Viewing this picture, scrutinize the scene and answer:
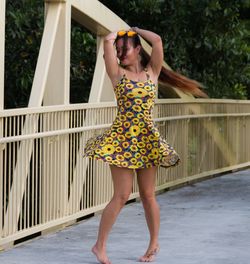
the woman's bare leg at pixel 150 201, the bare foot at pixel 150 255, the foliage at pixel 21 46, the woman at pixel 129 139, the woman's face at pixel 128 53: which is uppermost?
the foliage at pixel 21 46

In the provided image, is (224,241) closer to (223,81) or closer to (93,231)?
(93,231)

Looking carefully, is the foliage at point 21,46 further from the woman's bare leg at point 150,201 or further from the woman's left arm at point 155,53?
the woman's bare leg at point 150,201

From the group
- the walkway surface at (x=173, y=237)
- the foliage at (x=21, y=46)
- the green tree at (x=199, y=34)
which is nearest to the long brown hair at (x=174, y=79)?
the walkway surface at (x=173, y=237)

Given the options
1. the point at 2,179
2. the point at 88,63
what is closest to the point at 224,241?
the point at 2,179

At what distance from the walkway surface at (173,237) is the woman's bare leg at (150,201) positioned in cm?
10

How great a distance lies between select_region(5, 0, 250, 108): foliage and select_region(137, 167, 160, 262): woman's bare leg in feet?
15.0

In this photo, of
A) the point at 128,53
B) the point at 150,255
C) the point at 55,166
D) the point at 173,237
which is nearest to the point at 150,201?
the point at 150,255

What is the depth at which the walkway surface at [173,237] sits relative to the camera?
7.35 m

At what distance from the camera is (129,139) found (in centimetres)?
698

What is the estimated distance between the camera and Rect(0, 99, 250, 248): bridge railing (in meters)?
7.73

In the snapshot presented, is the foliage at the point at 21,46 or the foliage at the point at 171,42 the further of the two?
the foliage at the point at 171,42

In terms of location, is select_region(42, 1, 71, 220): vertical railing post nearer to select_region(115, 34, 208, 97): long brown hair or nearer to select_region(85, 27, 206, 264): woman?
select_region(115, 34, 208, 97): long brown hair

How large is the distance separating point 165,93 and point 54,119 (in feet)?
18.4

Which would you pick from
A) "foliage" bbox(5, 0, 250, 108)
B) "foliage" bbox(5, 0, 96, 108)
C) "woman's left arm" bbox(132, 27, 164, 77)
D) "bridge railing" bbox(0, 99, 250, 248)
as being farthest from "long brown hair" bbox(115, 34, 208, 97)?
"foliage" bbox(5, 0, 250, 108)
